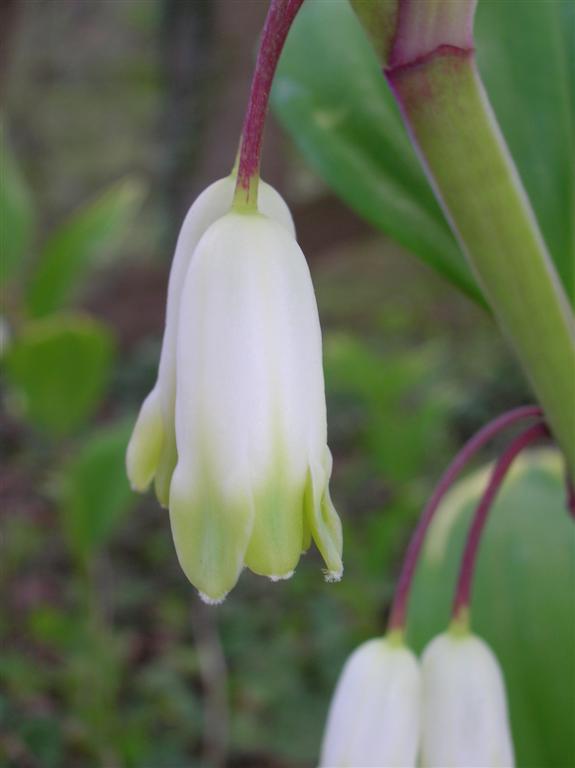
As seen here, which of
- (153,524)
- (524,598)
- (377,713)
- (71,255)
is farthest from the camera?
(153,524)

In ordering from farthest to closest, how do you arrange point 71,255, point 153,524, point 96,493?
1. point 153,524
2. point 71,255
3. point 96,493

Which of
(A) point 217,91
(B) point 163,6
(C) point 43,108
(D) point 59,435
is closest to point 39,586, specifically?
(D) point 59,435

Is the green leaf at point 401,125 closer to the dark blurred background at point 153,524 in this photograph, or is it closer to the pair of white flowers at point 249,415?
the pair of white flowers at point 249,415

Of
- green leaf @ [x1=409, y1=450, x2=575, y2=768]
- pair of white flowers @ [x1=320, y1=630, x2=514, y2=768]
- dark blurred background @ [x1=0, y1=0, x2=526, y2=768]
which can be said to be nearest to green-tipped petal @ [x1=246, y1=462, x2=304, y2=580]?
pair of white flowers @ [x1=320, y1=630, x2=514, y2=768]

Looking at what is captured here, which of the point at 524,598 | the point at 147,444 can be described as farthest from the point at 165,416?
the point at 524,598

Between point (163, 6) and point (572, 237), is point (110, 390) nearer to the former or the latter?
point (163, 6)

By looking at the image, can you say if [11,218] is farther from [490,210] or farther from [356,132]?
[490,210]

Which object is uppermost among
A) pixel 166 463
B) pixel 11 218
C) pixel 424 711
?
pixel 11 218
